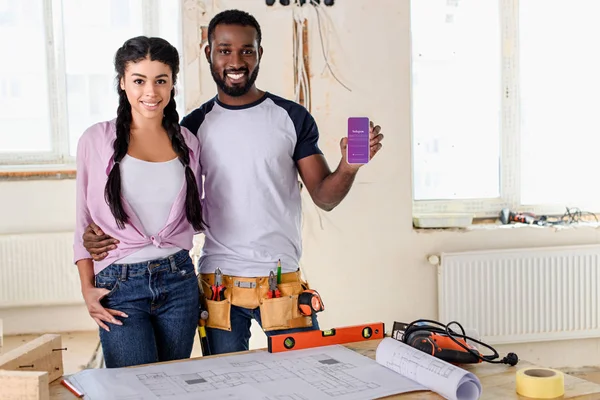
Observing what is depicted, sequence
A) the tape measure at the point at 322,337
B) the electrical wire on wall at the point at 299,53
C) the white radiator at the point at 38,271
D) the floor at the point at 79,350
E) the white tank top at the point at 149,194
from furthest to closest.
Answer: the white radiator at the point at 38,271 → the electrical wire on wall at the point at 299,53 → the floor at the point at 79,350 → the white tank top at the point at 149,194 → the tape measure at the point at 322,337

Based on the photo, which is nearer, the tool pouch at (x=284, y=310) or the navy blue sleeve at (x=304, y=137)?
the tool pouch at (x=284, y=310)

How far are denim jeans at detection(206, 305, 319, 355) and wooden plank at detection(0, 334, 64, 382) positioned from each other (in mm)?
508

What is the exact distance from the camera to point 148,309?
179cm

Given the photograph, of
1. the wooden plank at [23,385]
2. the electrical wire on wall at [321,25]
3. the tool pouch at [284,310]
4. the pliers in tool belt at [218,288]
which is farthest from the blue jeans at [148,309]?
the electrical wire on wall at [321,25]

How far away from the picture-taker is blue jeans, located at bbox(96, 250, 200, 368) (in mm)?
1759

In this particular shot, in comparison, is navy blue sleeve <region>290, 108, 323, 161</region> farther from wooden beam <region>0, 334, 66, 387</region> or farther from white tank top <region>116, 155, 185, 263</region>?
wooden beam <region>0, 334, 66, 387</region>

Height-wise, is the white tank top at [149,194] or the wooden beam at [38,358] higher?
the white tank top at [149,194]

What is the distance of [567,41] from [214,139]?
276 cm

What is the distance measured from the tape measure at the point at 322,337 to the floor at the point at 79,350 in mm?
1611

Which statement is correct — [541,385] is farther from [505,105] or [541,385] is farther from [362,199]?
[505,105]

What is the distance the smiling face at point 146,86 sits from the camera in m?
Answer: 1.85

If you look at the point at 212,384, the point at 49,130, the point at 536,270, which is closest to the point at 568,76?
the point at 536,270

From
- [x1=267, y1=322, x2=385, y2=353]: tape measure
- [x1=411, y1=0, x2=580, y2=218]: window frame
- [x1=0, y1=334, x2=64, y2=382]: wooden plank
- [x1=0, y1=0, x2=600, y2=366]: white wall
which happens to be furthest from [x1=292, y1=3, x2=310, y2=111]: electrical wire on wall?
[x1=0, y1=334, x2=64, y2=382]: wooden plank

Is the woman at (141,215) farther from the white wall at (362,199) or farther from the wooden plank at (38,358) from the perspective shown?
the white wall at (362,199)
